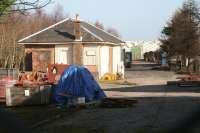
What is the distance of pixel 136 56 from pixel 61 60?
102964 mm

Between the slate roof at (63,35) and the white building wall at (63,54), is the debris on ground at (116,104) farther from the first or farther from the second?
the slate roof at (63,35)

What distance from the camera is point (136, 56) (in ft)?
520

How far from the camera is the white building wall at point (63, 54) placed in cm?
5569

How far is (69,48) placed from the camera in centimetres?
5572

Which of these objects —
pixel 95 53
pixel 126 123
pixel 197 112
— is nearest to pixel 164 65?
pixel 95 53

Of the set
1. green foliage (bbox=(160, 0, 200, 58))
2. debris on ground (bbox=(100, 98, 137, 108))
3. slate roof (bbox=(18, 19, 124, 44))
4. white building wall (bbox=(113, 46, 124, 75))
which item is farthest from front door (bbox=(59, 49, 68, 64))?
debris on ground (bbox=(100, 98, 137, 108))

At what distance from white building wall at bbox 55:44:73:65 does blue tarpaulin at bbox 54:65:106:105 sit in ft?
91.0

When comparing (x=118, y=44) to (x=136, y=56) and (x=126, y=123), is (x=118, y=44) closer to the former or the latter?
(x=126, y=123)

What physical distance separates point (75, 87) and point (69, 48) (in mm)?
29127

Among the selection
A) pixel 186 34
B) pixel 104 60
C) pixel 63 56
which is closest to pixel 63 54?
pixel 63 56

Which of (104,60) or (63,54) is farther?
(104,60)

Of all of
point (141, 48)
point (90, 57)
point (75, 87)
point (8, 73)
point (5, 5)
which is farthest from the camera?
point (141, 48)

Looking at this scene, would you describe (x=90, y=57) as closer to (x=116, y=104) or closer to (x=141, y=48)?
(x=116, y=104)

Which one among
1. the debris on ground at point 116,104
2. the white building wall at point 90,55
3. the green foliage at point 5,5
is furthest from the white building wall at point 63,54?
the green foliage at point 5,5
